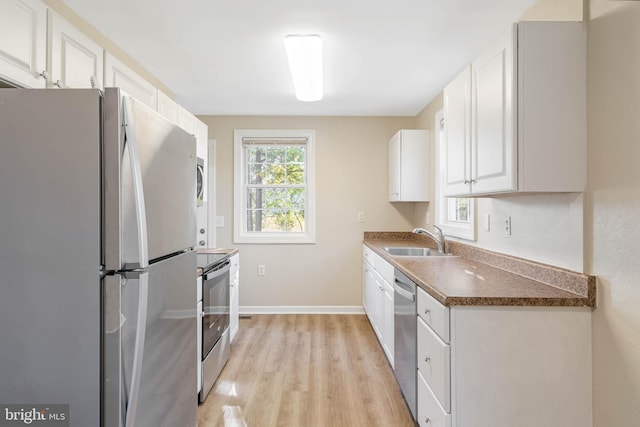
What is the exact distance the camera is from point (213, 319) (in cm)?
250

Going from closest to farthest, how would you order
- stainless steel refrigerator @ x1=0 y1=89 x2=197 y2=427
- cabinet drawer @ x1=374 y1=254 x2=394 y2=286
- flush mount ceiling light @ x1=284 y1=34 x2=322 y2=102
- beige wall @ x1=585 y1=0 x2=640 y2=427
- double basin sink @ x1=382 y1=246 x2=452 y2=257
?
stainless steel refrigerator @ x1=0 y1=89 x2=197 y2=427
beige wall @ x1=585 y1=0 x2=640 y2=427
flush mount ceiling light @ x1=284 y1=34 x2=322 y2=102
cabinet drawer @ x1=374 y1=254 x2=394 y2=286
double basin sink @ x1=382 y1=246 x2=452 y2=257

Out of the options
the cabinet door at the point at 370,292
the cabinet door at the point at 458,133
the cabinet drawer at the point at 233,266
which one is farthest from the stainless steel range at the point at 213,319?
the cabinet door at the point at 458,133

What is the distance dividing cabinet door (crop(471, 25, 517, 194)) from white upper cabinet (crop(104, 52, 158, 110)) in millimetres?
2137

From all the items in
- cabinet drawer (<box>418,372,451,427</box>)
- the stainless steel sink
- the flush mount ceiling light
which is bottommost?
cabinet drawer (<box>418,372,451,427</box>)

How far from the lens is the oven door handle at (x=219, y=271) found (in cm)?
237

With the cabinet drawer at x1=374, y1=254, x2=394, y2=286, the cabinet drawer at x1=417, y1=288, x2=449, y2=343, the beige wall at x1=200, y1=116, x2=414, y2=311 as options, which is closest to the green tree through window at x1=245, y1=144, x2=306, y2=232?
the beige wall at x1=200, y1=116, x2=414, y2=311

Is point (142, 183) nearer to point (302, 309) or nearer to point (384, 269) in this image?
point (384, 269)

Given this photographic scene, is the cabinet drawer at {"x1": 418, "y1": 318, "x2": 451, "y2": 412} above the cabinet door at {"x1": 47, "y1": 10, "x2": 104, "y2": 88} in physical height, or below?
below

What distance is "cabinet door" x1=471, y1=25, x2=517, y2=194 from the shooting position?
5.17 feet

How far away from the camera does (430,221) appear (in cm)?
370

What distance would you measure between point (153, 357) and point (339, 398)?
1480 millimetres

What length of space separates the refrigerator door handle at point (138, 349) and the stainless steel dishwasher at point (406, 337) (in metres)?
1.34

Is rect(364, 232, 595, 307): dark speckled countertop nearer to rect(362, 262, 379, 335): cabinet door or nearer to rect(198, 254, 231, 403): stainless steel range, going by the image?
rect(362, 262, 379, 335): cabinet door

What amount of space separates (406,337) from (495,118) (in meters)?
1.32
